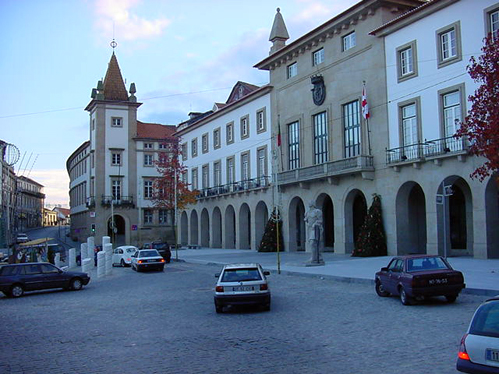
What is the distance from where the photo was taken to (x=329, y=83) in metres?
39.2

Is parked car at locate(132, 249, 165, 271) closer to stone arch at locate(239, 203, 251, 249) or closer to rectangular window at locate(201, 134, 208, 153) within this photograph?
stone arch at locate(239, 203, 251, 249)

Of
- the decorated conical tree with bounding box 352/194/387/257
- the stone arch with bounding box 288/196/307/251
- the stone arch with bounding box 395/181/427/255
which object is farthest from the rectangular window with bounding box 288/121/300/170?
the stone arch with bounding box 395/181/427/255

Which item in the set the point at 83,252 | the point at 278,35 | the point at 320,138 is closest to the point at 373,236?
the point at 320,138

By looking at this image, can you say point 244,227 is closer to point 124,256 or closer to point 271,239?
point 271,239

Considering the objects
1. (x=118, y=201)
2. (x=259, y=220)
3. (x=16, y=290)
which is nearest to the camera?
(x=16, y=290)

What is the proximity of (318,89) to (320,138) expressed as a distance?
11.6 feet

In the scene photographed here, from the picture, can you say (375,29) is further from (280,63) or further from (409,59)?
(280,63)

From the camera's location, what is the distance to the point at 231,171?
182 feet

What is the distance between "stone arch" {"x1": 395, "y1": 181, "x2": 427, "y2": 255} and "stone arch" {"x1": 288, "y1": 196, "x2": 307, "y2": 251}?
11.0m

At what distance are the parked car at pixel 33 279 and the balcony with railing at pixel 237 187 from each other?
2598cm

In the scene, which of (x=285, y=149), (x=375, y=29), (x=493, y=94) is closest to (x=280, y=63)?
(x=285, y=149)

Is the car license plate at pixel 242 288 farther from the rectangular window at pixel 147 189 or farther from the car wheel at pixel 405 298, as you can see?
the rectangular window at pixel 147 189

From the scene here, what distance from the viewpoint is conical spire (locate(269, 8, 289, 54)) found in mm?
47406

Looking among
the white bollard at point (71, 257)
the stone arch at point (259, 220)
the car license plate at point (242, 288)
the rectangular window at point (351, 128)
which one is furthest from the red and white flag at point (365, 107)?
the white bollard at point (71, 257)
